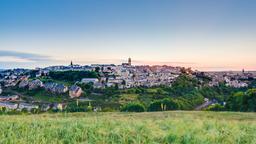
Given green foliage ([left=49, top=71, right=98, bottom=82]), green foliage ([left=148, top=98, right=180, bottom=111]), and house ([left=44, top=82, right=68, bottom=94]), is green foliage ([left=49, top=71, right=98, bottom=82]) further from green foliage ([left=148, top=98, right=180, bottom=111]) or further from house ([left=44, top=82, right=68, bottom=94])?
green foliage ([left=148, top=98, right=180, bottom=111])

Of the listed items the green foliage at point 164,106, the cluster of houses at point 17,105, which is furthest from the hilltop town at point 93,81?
the green foliage at point 164,106

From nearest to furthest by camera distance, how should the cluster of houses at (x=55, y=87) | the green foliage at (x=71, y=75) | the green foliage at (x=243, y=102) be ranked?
the green foliage at (x=243, y=102)
the cluster of houses at (x=55, y=87)
the green foliage at (x=71, y=75)

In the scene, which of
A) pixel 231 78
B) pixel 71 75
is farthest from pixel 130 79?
pixel 231 78

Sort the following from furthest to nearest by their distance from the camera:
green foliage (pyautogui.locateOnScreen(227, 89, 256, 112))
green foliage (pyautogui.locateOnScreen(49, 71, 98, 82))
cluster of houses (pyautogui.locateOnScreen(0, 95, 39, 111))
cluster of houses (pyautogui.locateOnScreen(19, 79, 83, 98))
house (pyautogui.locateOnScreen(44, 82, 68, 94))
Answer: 1. green foliage (pyautogui.locateOnScreen(49, 71, 98, 82))
2. house (pyautogui.locateOnScreen(44, 82, 68, 94))
3. cluster of houses (pyautogui.locateOnScreen(19, 79, 83, 98))
4. cluster of houses (pyautogui.locateOnScreen(0, 95, 39, 111))
5. green foliage (pyautogui.locateOnScreen(227, 89, 256, 112))

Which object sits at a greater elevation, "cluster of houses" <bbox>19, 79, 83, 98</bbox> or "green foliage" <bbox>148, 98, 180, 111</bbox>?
"green foliage" <bbox>148, 98, 180, 111</bbox>

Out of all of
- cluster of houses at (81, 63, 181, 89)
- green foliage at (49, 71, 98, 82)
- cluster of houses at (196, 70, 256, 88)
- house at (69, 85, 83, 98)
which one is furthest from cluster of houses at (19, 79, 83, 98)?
cluster of houses at (196, 70, 256, 88)

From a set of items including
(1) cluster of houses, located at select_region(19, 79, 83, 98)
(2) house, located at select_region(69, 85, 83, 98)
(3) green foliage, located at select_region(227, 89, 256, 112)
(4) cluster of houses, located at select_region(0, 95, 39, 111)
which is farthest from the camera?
(1) cluster of houses, located at select_region(19, 79, 83, 98)

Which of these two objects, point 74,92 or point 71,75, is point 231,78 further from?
point 71,75

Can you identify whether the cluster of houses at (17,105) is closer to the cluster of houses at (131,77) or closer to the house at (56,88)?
the house at (56,88)

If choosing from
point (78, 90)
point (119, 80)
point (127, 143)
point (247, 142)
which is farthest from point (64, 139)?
point (119, 80)
